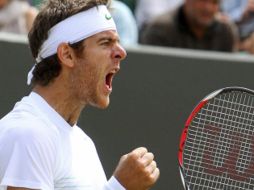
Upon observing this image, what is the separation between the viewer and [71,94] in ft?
12.1

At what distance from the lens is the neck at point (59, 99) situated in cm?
365

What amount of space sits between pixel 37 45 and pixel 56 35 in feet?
0.29

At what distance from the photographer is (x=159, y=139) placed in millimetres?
6199

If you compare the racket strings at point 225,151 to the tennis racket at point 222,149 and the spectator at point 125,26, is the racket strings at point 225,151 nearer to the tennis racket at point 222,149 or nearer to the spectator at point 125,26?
the tennis racket at point 222,149

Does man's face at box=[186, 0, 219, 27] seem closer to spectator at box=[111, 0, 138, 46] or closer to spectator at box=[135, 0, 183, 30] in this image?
spectator at box=[111, 0, 138, 46]

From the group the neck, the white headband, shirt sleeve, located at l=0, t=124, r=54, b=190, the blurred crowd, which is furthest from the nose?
the blurred crowd

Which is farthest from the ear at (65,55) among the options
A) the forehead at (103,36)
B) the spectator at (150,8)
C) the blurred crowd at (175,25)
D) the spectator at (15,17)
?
the spectator at (150,8)

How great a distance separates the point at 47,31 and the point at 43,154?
21.8 inches

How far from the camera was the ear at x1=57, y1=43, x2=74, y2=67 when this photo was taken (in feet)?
12.1

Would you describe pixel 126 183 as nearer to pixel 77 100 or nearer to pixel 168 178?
pixel 77 100

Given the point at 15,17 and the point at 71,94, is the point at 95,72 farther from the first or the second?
the point at 15,17

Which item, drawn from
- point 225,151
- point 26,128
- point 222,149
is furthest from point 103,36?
point 225,151

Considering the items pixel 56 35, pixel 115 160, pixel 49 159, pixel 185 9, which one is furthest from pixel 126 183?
pixel 185 9

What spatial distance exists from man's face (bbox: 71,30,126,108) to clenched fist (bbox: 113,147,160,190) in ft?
0.79
